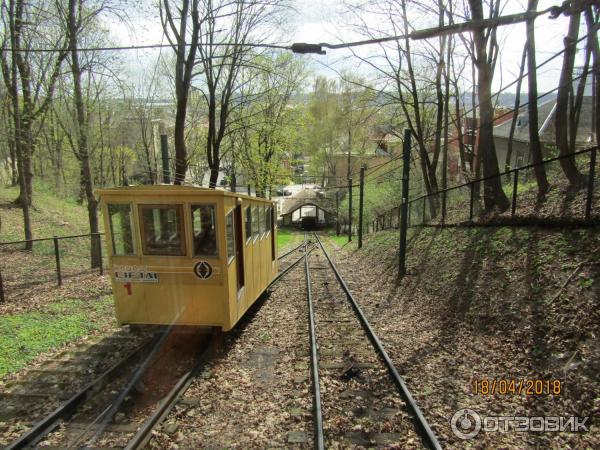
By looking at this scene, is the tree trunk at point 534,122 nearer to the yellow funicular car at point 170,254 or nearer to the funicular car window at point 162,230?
the yellow funicular car at point 170,254

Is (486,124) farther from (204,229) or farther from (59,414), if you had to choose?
(59,414)

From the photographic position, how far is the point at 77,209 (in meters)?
24.7

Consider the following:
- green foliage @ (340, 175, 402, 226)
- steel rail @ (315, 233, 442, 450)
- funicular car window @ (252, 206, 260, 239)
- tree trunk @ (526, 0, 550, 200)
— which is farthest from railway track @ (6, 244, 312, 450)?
green foliage @ (340, 175, 402, 226)

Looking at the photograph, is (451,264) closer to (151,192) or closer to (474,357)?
(474,357)

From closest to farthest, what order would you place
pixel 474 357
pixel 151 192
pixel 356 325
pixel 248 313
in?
pixel 474 357
pixel 151 192
pixel 356 325
pixel 248 313

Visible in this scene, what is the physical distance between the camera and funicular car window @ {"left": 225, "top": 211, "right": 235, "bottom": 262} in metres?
6.51

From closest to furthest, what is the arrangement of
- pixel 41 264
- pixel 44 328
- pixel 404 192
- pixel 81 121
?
pixel 44 328
pixel 404 192
pixel 81 121
pixel 41 264

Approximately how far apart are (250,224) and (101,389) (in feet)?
13.7

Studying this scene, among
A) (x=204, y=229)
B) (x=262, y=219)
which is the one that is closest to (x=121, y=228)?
(x=204, y=229)

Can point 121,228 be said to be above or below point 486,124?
below

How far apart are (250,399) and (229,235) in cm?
277

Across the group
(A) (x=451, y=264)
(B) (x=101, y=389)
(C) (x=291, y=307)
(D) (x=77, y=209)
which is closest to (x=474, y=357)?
Answer: (A) (x=451, y=264)
